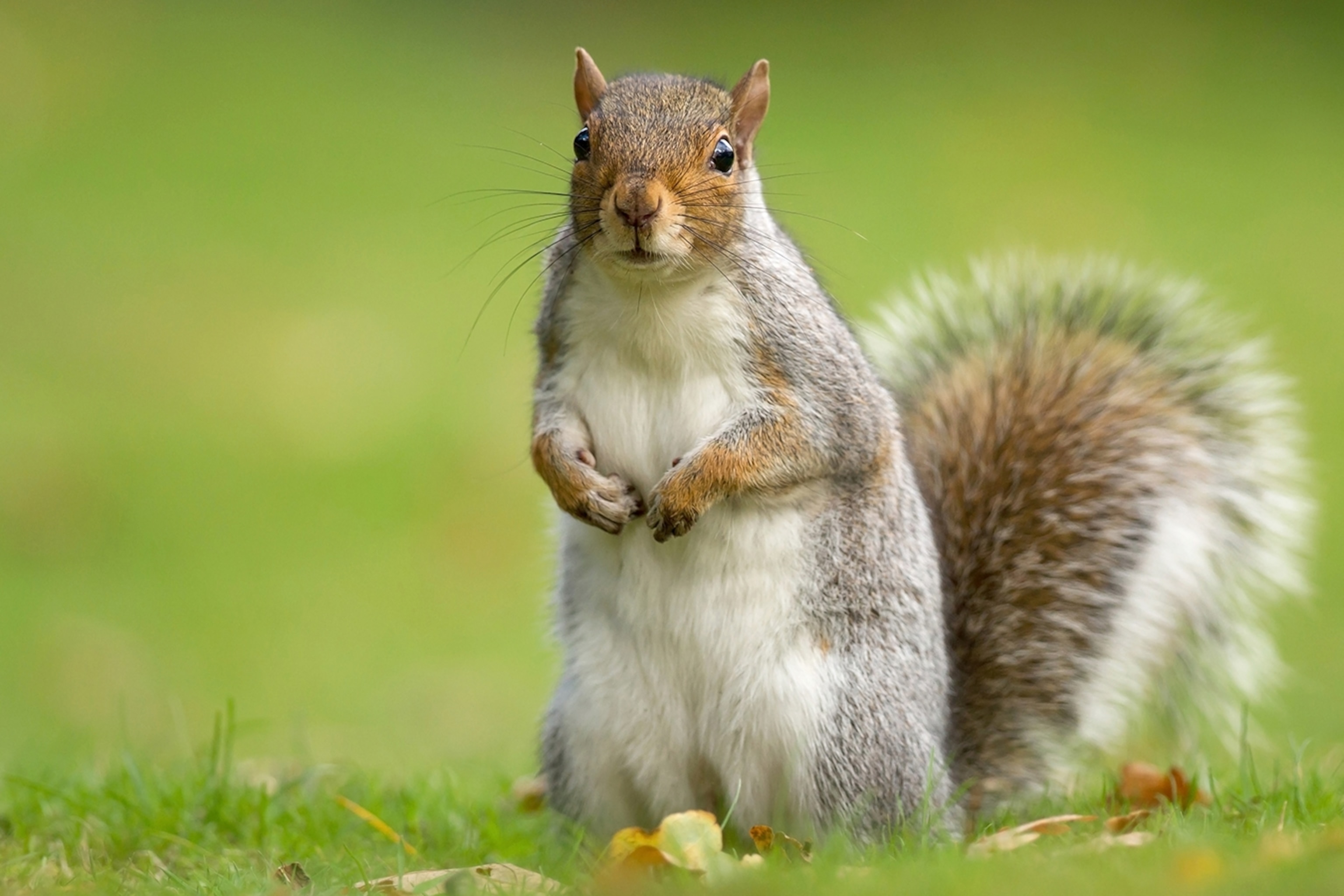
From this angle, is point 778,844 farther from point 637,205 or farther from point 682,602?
point 637,205

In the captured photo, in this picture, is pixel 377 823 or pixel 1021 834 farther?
pixel 377 823

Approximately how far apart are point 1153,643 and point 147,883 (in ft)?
5.45

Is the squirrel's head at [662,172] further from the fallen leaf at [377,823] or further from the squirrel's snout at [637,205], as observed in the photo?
the fallen leaf at [377,823]

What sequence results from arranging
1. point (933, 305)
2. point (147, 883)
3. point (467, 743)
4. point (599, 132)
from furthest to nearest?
1. point (467, 743)
2. point (933, 305)
3. point (599, 132)
4. point (147, 883)

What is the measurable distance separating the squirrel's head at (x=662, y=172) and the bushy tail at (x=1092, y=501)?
0.76 meters

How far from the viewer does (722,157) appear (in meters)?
2.17

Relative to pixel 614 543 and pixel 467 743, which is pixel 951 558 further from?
pixel 467 743

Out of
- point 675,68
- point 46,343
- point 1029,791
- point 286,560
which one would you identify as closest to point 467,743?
point 286,560

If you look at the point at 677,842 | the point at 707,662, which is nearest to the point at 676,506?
the point at 707,662

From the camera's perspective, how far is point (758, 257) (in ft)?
7.34

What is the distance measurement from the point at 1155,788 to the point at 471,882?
114cm

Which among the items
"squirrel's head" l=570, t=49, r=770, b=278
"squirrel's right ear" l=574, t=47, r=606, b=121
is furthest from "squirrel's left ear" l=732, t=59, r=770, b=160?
"squirrel's right ear" l=574, t=47, r=606, b=121

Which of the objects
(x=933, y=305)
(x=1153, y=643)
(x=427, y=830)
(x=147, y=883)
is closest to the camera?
(x=147, y=883)

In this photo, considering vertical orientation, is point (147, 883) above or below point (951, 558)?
below
